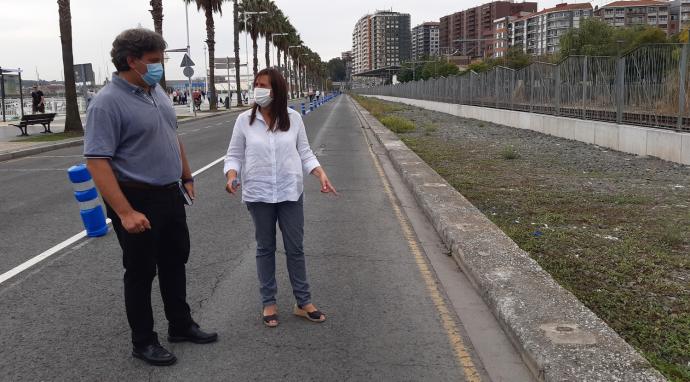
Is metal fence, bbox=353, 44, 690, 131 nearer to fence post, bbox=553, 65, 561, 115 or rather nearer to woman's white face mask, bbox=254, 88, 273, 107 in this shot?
fence post, bbox=553, 65, 561, 115

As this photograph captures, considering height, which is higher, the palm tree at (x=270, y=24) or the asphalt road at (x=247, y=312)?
the palm tree at (x=270, y=24)

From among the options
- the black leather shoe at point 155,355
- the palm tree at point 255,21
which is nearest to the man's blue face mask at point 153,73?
the black leather shoe at point 155,355

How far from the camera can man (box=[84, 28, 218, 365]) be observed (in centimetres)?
335

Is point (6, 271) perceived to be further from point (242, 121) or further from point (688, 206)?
point (688, 206)

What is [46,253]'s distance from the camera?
6434mm

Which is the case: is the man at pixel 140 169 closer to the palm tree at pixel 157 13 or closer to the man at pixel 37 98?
the man at pixel 37 98

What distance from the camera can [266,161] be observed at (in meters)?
4.18

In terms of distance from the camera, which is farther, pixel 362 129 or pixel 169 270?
pixel 362 129

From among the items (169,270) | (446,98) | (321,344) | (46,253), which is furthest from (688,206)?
(446,98)

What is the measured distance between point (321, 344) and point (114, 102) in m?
1.96

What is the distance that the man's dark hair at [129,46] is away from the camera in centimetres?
343

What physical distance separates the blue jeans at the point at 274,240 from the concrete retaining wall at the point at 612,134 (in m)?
10.4

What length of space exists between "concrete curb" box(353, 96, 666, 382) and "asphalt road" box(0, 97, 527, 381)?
0.17m

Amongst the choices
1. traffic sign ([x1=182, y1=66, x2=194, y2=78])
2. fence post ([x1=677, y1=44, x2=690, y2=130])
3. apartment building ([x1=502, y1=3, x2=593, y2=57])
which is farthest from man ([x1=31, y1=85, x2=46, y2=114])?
apartment building ([x1=502, y1=3, x2=593, y2=57])
